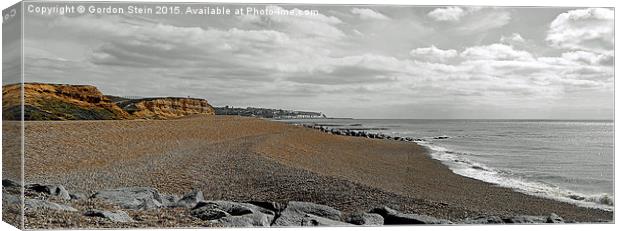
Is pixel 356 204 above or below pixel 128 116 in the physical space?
below

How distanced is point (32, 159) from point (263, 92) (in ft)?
10.0

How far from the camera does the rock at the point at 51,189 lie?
11.6m

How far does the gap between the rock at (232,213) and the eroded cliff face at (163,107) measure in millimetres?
1202

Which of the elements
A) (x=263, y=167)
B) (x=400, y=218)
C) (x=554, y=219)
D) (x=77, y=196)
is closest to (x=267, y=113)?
(x=263, y=167)

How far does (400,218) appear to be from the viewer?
40.7ft

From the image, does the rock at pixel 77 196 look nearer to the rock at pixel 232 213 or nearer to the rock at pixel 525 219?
the rock at pixel 232 213

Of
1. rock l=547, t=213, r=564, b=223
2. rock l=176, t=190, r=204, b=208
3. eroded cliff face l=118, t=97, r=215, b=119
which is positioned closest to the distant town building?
eroded cliff face l=118, t=97, r=215, b=119

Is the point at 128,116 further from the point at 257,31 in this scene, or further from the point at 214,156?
the point at 257,31

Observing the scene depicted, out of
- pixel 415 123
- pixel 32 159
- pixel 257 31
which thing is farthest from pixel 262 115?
pixel 32 159

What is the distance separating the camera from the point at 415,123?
12.9 m

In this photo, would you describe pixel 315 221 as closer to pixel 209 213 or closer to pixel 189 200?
pixel 209 213

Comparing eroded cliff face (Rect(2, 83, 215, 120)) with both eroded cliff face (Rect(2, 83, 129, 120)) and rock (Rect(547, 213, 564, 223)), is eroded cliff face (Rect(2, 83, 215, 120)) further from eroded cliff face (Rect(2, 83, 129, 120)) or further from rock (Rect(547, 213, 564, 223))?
rock (Rect(547, 213, 564, 223))

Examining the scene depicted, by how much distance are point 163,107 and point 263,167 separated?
1.52 m

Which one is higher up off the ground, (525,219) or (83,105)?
(83,105)
